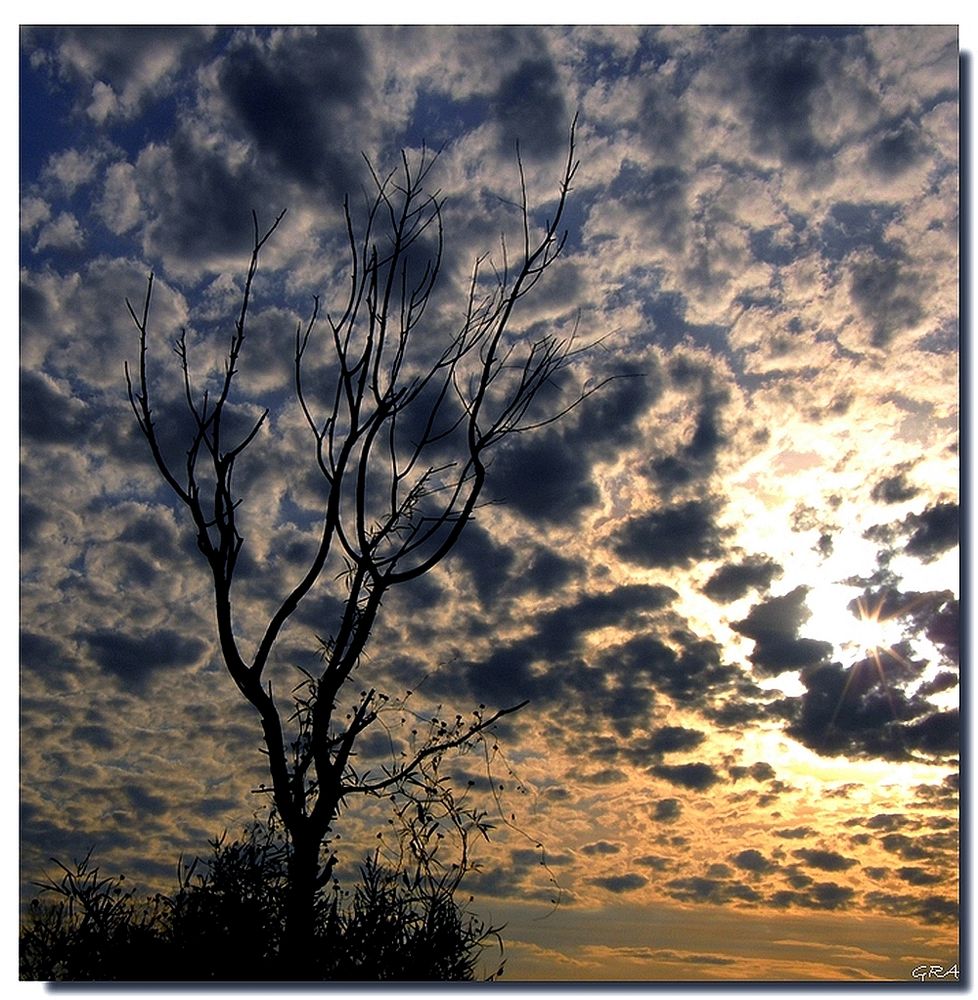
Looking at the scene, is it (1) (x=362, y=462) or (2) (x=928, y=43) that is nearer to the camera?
(1) (x=362, y=462)

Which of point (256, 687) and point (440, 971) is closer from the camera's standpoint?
point (256, 687)

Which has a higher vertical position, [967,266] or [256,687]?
→ [967,266]

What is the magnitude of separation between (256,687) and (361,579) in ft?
2.98

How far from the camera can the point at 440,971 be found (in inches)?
296

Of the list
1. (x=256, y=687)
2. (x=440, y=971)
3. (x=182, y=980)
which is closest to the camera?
(x=256, y=687)

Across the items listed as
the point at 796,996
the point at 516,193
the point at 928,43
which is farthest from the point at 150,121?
the point at 796,996

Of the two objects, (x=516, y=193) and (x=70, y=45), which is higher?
(x=70, y=45)

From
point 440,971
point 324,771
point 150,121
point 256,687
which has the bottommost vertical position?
point 440,971

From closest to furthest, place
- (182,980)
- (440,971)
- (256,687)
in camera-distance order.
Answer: (256,687) < (182,980) < (440,971)

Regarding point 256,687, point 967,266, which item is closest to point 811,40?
point 967,266

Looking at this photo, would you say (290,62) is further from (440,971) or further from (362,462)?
(440,971)

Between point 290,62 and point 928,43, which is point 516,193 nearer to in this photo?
point 290,62

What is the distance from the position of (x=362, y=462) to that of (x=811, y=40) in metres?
4.65
